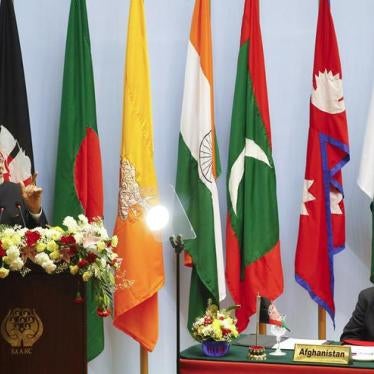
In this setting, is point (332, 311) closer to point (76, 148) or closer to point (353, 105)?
point (353, 105)

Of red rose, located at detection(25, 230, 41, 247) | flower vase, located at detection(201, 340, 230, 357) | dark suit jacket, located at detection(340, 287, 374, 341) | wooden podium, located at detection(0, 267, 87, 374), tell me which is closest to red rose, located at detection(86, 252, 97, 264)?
wooden podium, located at detection(0, 267, 87, 374)

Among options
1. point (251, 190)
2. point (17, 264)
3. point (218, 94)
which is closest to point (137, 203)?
point (251, 190)

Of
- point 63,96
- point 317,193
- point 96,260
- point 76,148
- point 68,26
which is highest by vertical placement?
point 68,26

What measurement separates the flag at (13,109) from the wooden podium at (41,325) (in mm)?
2224

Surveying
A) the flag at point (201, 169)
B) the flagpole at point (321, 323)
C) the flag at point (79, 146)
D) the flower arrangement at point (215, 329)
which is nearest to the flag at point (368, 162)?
the flagpole at point (321, 323)

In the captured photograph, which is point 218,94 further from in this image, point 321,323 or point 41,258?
point 41,258

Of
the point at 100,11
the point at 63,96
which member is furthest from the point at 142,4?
the point at 63,96

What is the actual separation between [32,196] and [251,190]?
7.20 ft

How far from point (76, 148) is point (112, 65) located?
82 cm

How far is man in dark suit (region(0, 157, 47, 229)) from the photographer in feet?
13.6

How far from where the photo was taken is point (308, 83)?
6.21 meters

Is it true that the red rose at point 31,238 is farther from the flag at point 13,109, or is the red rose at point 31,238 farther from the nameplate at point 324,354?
the flag at point 13,109

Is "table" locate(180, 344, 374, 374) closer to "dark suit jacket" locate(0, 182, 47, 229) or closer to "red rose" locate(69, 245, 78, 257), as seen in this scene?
"red rose" locate(69, 245, 78, 257)

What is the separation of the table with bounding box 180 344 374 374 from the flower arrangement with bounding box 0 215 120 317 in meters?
0.49
